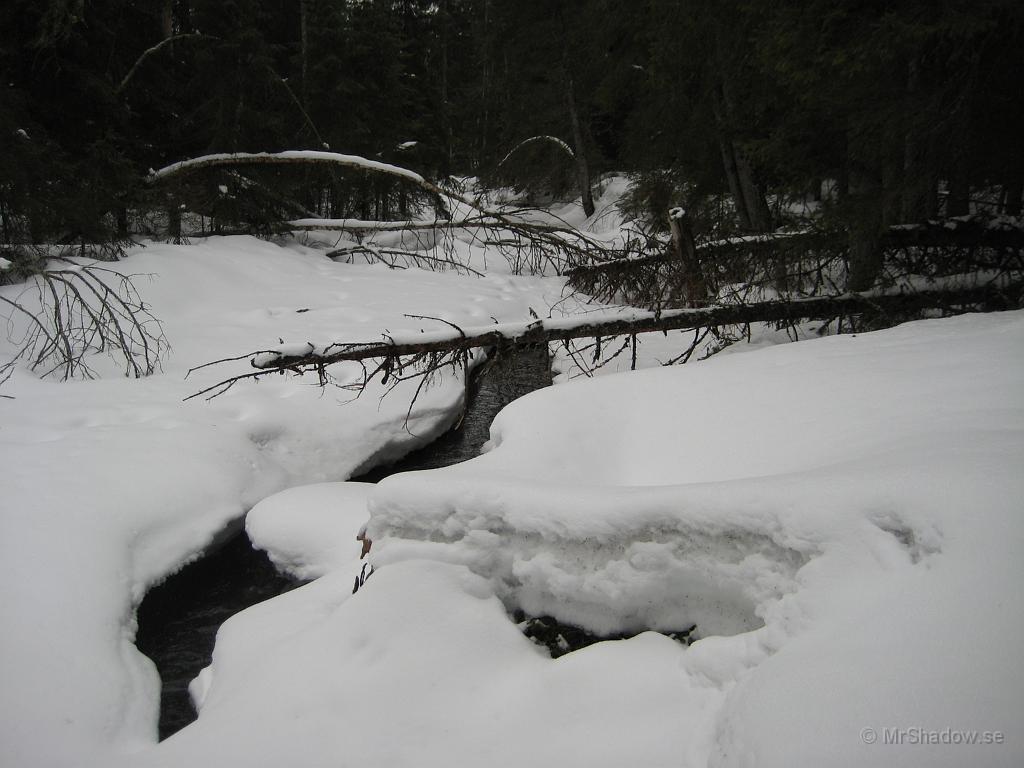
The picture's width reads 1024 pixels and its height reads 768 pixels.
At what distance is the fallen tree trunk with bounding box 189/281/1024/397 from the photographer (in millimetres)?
3629

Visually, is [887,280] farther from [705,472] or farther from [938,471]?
[938,471]

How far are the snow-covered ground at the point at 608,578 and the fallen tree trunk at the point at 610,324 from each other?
62 centimetres

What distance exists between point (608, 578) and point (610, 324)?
8.43ft

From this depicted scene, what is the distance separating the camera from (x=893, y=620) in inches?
47.3

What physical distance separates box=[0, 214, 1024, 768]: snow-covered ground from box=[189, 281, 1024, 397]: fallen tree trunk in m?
0.62

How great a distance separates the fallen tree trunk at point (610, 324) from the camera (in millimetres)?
3629

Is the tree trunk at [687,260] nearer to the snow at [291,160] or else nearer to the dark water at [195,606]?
the dark water at [195,606]

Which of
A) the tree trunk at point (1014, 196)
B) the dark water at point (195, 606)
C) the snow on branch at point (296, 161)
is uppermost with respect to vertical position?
the snow on branch at point (296, 161)

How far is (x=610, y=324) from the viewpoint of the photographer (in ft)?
13.8

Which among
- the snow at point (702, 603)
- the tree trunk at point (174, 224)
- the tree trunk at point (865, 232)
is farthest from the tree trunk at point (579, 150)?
the snow at point (702, 603)

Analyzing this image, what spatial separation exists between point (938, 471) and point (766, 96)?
21.3 ft

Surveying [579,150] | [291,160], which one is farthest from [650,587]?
[579,150]

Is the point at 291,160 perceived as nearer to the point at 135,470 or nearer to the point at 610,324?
the point at 135,470

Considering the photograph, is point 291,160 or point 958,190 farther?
point 291,160
